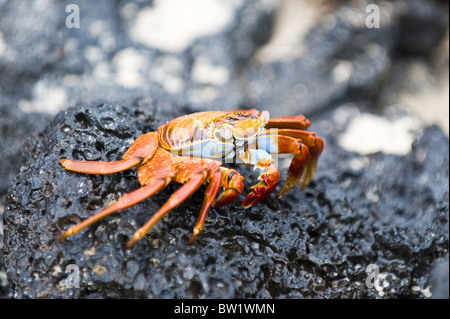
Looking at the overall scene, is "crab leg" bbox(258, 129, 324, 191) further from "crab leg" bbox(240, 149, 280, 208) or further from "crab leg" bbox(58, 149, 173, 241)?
"crab leg" bbox(58, 149, 173, 241)

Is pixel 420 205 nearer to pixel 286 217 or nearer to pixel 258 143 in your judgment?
pixel 286 217

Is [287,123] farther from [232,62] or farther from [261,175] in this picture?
[232,62]

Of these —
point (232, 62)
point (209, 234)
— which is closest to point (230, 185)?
point (209, 234)

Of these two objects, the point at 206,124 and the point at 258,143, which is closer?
the point at 206,124

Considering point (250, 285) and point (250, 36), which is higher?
point (250, 36)

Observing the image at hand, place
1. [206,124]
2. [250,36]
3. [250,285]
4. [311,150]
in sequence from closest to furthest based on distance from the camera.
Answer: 1. [250,285]
2. [206,124]
3. [311,150]
4. [250,36]

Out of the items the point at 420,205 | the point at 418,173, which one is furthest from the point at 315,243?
the point at 418,173
